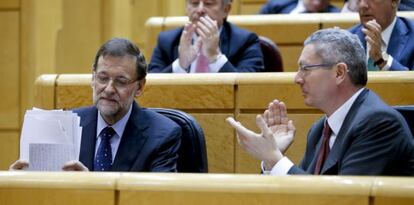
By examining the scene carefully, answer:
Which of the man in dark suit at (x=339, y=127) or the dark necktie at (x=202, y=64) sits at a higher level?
the man in dark suit at (x=339, y=127)

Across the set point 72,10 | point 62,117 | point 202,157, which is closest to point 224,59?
point 202,157

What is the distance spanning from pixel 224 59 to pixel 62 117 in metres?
1.38

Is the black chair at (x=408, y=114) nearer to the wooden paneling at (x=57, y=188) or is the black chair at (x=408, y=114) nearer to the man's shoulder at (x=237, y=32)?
the wooden paneling at (x=57, y=188)

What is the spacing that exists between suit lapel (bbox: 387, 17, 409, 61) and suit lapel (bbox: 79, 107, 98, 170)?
1363mm

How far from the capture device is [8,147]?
5324 millimetres

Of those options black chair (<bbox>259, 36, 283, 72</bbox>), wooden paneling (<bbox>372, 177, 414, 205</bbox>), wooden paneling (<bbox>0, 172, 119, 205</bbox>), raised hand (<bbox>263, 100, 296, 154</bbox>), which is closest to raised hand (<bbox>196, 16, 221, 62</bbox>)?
black chair (<bbox>259, 36, 283, 72</bbox>)

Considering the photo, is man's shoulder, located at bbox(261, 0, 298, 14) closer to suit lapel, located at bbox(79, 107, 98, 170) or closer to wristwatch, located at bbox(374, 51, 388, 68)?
wristwatch, located at bbox(374, 51, 388, 68)

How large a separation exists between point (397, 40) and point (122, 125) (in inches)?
54.6

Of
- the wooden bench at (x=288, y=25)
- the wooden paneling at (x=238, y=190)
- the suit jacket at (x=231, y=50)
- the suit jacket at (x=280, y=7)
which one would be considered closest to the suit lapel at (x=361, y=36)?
the suit jacket at (x=231, y=50)

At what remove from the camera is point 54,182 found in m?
2.23

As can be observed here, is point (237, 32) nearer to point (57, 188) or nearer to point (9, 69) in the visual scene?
point (9, 69)

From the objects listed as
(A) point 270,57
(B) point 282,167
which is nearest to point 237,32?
(A) point 270,57

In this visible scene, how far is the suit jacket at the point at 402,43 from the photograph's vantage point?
3.86 metres

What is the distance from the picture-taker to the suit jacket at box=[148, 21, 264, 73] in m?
4.23
